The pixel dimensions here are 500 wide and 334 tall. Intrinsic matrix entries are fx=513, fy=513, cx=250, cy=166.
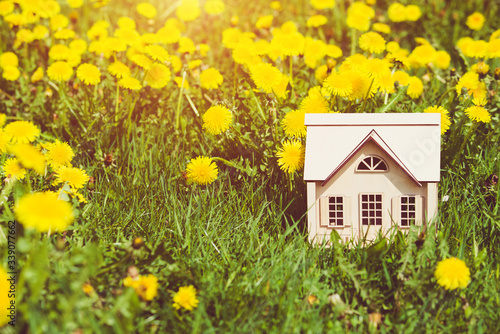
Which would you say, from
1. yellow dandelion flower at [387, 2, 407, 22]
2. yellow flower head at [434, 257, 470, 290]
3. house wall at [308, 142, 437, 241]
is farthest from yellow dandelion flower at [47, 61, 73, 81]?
yellow dandelion flower at [387, 2, 407, 22]

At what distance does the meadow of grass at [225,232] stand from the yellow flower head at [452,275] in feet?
0.28

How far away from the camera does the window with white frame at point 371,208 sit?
2.36m

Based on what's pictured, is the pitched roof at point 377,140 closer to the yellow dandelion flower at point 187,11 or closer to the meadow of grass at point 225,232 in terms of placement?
the meadow of grass at point 225,232

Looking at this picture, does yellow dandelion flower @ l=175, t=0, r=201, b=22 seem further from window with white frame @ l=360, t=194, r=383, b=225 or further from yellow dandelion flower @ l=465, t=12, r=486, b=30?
window with white frame @ l=360, t=194, r=383, b=225

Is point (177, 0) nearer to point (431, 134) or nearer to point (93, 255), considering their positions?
point (431, 134)

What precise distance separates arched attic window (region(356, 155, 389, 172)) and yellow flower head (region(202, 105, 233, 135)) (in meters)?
0.74

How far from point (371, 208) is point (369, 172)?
0.18 meters

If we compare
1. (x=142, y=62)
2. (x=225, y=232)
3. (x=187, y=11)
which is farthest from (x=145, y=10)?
(x=225, y=232)

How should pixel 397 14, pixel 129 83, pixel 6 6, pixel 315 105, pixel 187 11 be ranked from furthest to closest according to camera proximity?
pixel 397 14
pixel 187 11
pixel 6 6
pixel 129 83
pixel 315 105

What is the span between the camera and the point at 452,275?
188cm

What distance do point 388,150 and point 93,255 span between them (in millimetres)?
1321

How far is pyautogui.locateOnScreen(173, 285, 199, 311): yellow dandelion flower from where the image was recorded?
1903 millimetres

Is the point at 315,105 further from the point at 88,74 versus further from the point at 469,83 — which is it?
the point at 88,74

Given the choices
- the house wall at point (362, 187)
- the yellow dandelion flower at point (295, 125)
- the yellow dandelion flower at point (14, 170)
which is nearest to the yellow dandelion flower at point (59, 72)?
the yellow dandelion flower at point (14, 170)
